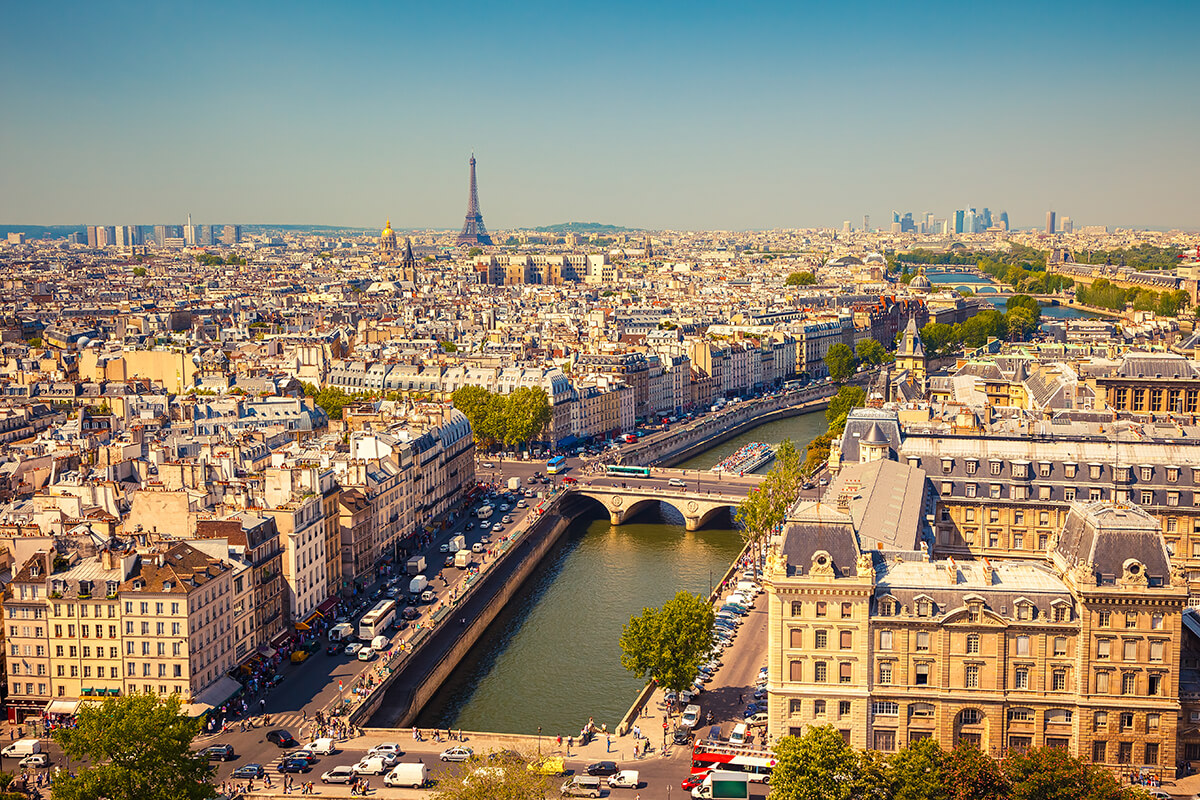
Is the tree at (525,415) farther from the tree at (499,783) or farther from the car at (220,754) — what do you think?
the tree at (499,783)

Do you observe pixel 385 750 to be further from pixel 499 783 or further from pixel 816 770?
pixel 816 770

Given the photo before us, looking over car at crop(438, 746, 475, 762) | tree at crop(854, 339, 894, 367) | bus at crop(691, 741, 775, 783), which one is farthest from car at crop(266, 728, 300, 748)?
tree at crop(854, 339, 894, 367)

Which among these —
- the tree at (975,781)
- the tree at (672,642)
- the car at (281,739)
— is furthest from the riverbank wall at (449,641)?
the tree at (975,781)

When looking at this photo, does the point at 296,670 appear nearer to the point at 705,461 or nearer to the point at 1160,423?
the point at 1160,423

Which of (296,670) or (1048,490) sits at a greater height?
(1048,490)

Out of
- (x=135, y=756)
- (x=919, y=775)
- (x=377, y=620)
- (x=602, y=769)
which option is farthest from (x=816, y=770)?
(x=377, y=620)

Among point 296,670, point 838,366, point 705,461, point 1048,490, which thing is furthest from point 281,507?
point 838,366

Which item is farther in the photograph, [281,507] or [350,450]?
[350,450]
